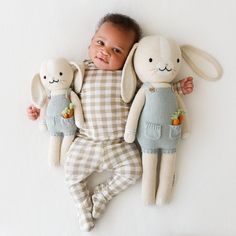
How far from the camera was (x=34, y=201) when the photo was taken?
1.29 meters

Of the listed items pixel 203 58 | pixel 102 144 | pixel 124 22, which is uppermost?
pixel 124 22

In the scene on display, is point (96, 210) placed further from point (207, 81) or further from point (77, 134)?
point (207, 81)

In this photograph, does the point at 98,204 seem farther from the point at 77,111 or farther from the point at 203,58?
the point at 203,58

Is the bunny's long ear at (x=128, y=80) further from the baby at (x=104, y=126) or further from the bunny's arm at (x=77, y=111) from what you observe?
the bunny's arm at (x=77, y=111)

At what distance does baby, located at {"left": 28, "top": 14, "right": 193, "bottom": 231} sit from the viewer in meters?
1.19

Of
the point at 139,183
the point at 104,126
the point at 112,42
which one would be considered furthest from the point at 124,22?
the point at 139,183

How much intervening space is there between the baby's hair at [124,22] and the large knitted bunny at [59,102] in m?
0.17

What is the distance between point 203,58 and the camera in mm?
1264

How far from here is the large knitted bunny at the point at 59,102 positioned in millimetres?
1198

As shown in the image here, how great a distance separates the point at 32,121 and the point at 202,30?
617 millimetres

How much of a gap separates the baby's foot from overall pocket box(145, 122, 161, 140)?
0.24m

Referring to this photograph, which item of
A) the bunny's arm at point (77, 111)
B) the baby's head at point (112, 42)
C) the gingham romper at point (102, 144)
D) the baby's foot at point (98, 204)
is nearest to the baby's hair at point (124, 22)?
the baby's head at point (112, 42)

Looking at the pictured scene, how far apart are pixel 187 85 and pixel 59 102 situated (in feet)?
1.29

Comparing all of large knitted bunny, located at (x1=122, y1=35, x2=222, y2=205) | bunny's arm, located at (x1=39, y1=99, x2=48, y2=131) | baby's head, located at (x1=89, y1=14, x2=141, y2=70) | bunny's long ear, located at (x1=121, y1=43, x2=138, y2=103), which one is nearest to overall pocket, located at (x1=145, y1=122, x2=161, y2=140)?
large knitted bunny, located at (x1=122, y1=35, x2=222, y2=205)
